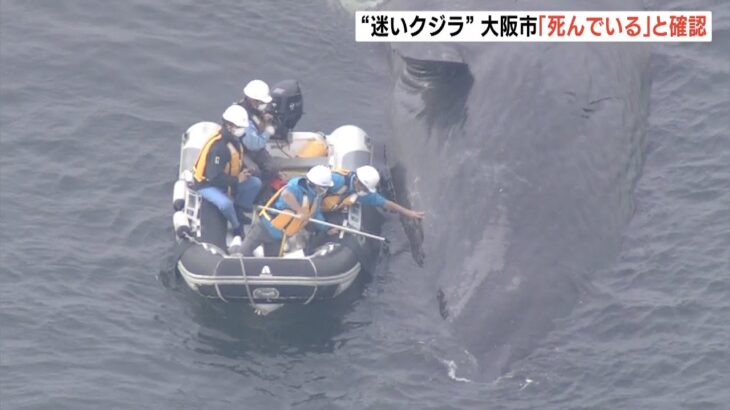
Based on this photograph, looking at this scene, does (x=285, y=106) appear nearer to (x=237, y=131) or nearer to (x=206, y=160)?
(x=237, y=131)

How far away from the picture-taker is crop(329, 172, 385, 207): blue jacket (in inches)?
1297

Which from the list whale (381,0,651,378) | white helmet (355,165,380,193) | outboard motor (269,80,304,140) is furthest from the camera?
outboard motor (269,80,304,140)

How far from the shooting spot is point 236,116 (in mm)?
33031

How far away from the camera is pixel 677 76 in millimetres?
37625

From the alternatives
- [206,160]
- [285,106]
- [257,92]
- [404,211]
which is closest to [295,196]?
[206,160]

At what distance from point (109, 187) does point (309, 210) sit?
5264 millimetres

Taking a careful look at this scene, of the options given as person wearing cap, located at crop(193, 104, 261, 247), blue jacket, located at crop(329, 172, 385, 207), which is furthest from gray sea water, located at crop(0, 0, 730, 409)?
person wearing cap, located at crop(193, 104, 261, 247)

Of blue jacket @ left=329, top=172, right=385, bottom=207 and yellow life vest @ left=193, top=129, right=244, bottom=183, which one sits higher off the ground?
yellow life vest @ left=193, top=129, right=244, bottom=183

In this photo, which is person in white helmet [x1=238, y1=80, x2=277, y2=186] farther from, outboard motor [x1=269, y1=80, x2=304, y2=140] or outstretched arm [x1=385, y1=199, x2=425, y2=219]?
outstretched arm [x1=385, y1=199, x2=425, y2=219]

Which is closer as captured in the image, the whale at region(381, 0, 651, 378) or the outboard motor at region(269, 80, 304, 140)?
the whale at region(381, 0, 651, 378)

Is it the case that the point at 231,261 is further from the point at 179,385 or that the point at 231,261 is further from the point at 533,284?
the point at 533,284

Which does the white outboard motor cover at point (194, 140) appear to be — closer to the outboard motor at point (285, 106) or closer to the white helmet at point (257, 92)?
the white helmet at point (257, 92)

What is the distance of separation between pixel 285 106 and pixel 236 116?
2.07m

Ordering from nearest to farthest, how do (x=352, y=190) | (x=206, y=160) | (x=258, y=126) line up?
(x=206, y=160) → (x=352, y=190) → (x=258, y=126)
